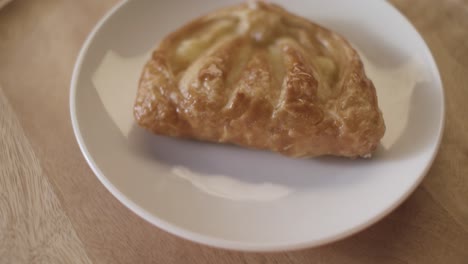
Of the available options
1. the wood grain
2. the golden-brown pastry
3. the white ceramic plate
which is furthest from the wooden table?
the golden-brown pastry

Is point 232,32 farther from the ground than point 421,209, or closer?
farther from the ground

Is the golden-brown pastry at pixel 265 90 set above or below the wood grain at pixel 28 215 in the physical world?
above

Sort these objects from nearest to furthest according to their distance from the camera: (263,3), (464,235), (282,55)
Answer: (464,235)
(282,55)
(263,3)

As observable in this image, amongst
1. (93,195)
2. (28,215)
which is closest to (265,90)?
(93,195)

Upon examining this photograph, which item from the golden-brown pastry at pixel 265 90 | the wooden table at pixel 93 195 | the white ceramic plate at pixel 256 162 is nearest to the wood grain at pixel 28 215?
the wooden table at pixel 93 195

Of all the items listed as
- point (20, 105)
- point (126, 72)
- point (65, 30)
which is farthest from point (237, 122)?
point (65, 30)

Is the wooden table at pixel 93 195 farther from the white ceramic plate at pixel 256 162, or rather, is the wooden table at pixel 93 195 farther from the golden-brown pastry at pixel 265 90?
the golden-brown pastry at pixel 265 90

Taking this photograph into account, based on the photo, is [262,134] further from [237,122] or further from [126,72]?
[126,72]
